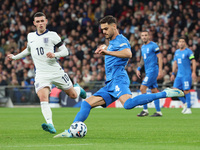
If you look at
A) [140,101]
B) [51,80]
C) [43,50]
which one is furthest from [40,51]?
[140,101]

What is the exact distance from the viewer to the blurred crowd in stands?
2177 cm

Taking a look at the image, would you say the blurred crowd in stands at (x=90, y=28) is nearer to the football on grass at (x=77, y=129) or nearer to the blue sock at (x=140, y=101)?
the blue sock at (x=140, y=101)

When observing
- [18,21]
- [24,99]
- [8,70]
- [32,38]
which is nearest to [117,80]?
[32,38]

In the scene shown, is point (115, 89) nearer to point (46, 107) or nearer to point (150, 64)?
point (46, 107)

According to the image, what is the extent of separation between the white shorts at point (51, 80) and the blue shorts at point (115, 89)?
1710 mm

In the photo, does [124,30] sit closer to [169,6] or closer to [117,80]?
[169,6]

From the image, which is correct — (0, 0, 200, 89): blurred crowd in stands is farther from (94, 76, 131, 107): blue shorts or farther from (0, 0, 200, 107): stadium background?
(94, 76, 131, 107): blue shorts

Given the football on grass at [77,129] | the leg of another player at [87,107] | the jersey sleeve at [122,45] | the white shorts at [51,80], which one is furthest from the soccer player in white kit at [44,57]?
the jersey sleeve at [122,45]

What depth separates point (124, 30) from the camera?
23672 millimetres

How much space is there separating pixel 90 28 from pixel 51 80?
16.1 metres

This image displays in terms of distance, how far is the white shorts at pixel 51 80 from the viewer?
29.7ft

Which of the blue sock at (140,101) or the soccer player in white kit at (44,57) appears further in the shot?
the soccer player in white kit at (44,57)

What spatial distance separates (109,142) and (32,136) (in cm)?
173

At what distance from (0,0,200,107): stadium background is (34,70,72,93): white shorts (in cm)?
1138
